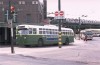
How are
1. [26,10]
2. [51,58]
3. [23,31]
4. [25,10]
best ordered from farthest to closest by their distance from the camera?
[26,10] < [25,10] < [23,31] < [51,58]

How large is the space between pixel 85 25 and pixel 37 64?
130 metres

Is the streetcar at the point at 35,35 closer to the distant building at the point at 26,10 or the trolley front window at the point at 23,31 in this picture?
the trolley front window at the point at 23,31

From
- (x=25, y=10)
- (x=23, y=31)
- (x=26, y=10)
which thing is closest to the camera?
(x=23, y=31)

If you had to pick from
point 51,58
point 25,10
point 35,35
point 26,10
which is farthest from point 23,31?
point 26,10

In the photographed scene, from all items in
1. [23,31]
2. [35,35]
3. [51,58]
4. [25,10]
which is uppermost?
[25,10]

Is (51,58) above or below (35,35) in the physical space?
below

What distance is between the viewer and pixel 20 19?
294 feet

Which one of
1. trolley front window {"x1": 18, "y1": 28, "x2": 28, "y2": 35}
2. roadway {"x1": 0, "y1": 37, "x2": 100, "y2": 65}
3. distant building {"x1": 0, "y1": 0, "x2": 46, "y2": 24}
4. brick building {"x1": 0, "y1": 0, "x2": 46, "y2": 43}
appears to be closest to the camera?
roadway {"x1": 0, "y1": 37, "x2": 100, "y2": 65}

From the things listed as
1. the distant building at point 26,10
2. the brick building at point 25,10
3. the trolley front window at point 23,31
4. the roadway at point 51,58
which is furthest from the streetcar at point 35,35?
the distant building at point 26,10

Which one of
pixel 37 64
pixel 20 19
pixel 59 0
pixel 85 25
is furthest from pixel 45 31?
pixel 85 25

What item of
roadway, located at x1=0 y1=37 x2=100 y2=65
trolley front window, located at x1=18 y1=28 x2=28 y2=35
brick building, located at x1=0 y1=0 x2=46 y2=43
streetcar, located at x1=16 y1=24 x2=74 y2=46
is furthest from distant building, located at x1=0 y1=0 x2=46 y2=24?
roadway, located at x1=0 y1=37 x2=100 y2=65

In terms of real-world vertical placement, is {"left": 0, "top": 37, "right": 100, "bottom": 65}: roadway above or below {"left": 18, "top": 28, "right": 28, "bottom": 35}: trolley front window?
below

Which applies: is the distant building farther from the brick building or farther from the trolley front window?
the trolley front window

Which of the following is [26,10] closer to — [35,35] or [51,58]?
[35,35]
